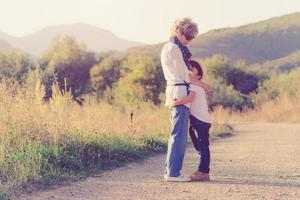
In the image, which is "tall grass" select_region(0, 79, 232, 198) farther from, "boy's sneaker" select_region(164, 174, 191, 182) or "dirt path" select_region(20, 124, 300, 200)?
"boy's sneaker" select_region(164, 174, 191, 182)

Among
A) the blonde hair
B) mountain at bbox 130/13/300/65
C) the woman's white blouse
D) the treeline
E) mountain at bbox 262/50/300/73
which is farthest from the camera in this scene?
mountain at bbox 130/13/300/65

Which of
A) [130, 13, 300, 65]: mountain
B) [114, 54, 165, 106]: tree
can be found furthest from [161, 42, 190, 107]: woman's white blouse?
[130, 13, 300, 65]: mountain

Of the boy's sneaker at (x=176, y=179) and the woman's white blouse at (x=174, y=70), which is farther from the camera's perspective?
the boy's sneaker at (x=176, y=179)

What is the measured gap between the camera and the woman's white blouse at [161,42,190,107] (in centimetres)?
897

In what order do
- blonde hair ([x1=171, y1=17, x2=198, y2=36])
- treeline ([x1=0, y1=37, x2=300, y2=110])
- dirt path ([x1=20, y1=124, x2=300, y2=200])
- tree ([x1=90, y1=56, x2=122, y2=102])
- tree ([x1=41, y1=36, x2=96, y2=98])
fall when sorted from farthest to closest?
1. tree ([x1=90, y1=56, x2=122, y2=102])
2. tree ([x1=41, y1=36, x2=96, y2=98])
3. treeline ([x1=0, y1=37, x2=300, y2=110])
4. blonde hair ([x1=171, y1=17, x2=198, y2=36])
5. dirt path ([x1=20, y1=124, x2=300, y2=200])

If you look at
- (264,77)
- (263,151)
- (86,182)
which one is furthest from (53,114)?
(264,77)

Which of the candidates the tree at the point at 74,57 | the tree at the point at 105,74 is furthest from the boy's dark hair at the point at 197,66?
the tree at the point at 105,74

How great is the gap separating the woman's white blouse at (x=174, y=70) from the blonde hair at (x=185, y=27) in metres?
0.23

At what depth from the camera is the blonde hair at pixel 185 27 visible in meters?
9.08

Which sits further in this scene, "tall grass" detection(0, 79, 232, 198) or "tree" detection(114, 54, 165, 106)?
"tree" detection(114, 54, 165, 106)

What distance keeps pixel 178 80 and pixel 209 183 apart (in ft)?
5.26

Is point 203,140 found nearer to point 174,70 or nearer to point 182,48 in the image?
point 174,70

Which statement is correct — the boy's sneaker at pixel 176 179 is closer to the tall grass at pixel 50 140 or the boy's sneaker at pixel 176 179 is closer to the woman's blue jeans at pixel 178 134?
the woman's blue jeans at pixel 178 134

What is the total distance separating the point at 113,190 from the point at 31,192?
44.0 inches
